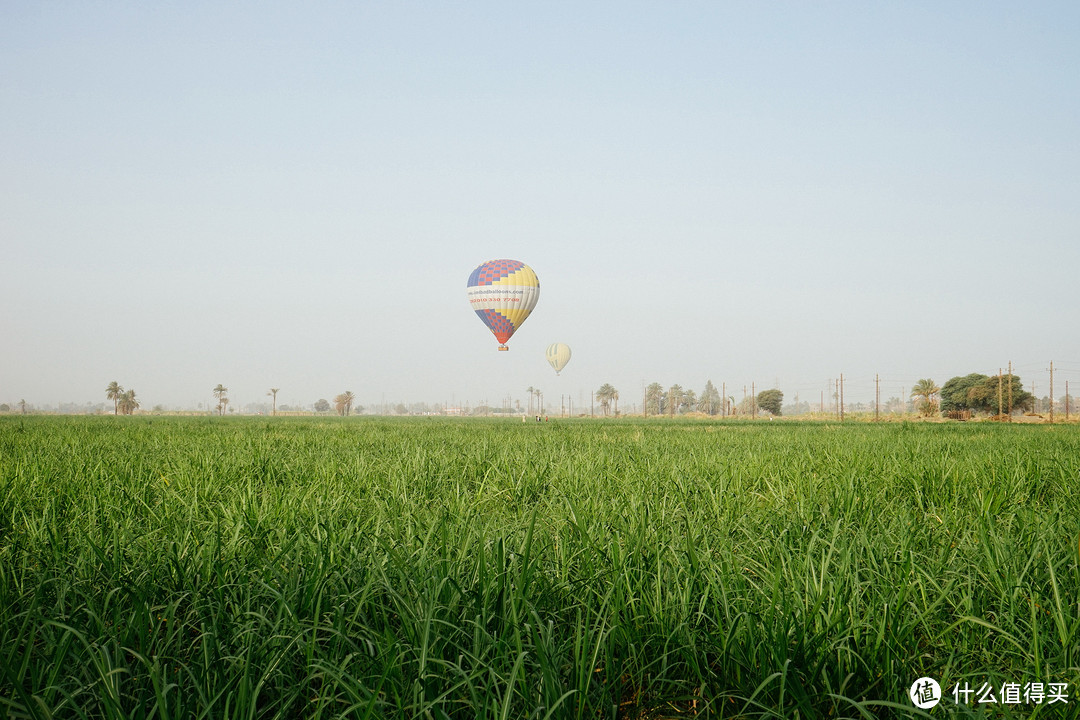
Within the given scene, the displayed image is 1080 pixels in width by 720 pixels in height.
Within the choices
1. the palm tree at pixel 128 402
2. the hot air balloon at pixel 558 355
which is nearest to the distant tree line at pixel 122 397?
the palm tree at pixel 128 402

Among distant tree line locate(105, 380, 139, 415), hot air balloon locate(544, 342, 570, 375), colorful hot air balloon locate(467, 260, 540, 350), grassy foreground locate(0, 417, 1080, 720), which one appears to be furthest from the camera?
distant tree line locate(105, 380, 139, 415)

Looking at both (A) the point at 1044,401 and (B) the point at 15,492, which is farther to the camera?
(A) the point at 1044,401

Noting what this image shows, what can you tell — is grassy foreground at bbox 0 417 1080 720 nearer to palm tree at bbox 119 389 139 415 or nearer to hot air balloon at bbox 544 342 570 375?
hot air balloon at bbox 544 342 570 375

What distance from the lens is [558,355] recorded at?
216 feet

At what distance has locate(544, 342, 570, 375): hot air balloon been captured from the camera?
64.6 meters

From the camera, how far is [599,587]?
2.69 meters

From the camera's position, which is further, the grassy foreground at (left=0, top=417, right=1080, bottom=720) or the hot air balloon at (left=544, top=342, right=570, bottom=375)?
the hot air balloon at (left=544, top=342, right=570, bottom=375)

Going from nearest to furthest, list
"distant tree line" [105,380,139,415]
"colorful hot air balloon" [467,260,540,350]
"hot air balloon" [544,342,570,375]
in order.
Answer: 1. "colorful hot air balloon" [467,260,540,350]
2. "hot air balloon" [544,342,570,375]
3. "distant tree line" [105,380,139,415]

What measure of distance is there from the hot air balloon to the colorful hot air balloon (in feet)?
78.0

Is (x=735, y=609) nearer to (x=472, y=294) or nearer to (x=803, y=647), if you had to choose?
(x=803, y=647)

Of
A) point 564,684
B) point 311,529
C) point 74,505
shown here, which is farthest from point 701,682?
point 74,505

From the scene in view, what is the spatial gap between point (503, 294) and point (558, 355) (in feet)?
89.3

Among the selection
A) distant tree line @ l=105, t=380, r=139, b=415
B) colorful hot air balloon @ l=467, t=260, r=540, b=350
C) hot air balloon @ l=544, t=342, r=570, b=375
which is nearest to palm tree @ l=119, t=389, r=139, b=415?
distant tree line @ l=105, t=380, r=139, b=415

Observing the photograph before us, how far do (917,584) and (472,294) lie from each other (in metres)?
38.7
